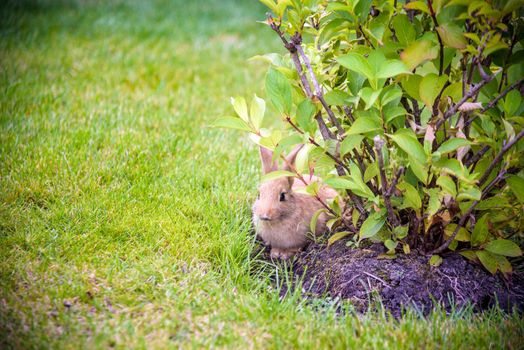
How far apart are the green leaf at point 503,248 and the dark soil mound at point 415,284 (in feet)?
0.63

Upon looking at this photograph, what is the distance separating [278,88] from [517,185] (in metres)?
1.15

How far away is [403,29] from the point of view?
8.86 ft

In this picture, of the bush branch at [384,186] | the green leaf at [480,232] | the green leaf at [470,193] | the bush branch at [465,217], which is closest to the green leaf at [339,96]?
the bush branch at [384,186]

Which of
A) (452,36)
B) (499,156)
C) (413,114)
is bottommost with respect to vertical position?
(499,156)

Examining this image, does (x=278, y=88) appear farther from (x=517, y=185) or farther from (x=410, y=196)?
(x=517, y=185)

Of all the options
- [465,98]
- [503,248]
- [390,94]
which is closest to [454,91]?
[465,98]

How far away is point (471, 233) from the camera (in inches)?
120

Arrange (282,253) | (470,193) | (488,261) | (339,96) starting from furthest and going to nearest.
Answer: (282,253) < (488,261) < (339,96) < (470,193)

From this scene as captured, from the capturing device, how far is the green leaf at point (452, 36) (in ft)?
8.12

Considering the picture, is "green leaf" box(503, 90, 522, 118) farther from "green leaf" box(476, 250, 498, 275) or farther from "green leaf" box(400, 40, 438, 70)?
"green leaf" box(476, 250, 498, 275)

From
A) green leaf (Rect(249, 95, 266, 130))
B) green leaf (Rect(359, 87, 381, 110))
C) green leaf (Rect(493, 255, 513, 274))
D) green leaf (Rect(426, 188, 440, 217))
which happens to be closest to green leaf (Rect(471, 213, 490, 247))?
green leaf (Rect(493, 255, 513, 274))

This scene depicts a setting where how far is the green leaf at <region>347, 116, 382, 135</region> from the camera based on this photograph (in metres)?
2.66

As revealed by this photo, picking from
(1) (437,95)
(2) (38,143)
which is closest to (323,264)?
(1) (437,95)

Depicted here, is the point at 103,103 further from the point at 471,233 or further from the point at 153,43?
the point at 471,233
